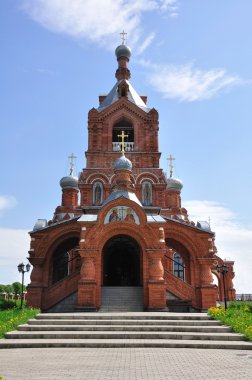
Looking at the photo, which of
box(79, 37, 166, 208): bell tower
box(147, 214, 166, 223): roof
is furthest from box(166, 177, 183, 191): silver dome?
box(147, 214, 166, 223): roof

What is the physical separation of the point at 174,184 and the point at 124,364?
2305 cm

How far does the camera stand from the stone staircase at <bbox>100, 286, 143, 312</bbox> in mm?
14758

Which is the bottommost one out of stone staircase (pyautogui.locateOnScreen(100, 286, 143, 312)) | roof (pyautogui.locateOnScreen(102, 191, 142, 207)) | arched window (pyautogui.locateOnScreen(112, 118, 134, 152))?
stone staircase (pyautogui.locateOnScreen(100, 286, 143, 312))

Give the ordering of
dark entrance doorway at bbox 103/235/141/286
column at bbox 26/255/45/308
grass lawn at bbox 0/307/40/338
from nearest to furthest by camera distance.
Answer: grass lawn at bbox 0/307/40/338 → column at bbox 26/255/45/308 → dark entrance doorway at bbox 103/235/141/286

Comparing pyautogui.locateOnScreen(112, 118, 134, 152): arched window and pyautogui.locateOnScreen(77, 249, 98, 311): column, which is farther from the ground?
pyautogui.locateOnScreen(112, 118, 134, 152): arched window

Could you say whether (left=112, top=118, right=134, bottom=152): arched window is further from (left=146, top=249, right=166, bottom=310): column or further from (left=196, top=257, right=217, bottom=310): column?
(left=146, top=249, right=166, bottom=310): column

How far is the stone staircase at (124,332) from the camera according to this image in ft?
29.7

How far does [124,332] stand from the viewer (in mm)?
10336

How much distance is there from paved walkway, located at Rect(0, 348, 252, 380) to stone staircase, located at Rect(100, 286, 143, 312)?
614 cm

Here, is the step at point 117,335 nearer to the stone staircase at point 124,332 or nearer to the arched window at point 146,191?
the stone staircase at point 124,332

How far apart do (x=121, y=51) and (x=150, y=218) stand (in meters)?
15.2

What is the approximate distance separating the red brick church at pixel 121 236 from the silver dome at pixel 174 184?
4.66 feet

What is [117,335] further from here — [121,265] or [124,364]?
[121,265]

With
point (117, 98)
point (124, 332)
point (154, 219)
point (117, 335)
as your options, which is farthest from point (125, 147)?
point (117, 335)
